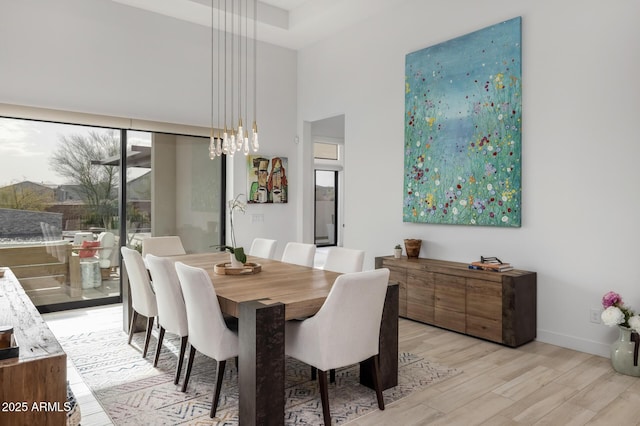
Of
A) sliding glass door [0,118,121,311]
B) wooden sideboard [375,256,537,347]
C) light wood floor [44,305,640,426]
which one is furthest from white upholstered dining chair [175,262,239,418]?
sliding glass door [0,118,121,311]

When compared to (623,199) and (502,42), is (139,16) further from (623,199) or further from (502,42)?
(623,199)

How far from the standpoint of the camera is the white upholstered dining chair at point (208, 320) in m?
2.38

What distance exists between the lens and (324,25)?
5680 mm

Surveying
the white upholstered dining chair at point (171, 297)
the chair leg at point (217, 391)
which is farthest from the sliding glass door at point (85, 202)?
the chair leg at point (217, 391)

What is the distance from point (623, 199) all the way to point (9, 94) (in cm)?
568

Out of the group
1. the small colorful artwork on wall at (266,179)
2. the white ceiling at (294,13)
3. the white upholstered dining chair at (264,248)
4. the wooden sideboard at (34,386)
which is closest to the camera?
the wooden sideboard at (34,386)

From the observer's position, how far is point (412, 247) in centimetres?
467

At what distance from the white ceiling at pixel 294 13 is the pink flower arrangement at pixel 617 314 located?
3.71 m

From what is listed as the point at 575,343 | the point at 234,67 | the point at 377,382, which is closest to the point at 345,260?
the point at 377,382

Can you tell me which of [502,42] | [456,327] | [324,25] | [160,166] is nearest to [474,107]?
[502,42]

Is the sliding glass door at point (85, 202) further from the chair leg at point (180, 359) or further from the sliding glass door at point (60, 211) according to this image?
the chair leg at point (180, 359)

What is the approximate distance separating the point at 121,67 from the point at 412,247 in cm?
392

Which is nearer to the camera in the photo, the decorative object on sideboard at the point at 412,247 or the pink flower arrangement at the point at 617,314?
the pink flower arrangement at the point at 617,314

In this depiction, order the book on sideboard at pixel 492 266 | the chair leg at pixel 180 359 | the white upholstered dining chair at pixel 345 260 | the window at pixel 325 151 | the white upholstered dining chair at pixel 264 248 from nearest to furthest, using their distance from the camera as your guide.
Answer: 1. the chair leg at pixel 180 359
2. the white upholstered dining chair at pixel 345 260
3. the book on sideboard at pixel 492 266
4. the white upholstered dining chair at pixel 264 248
5. the window at pixel 325 151
